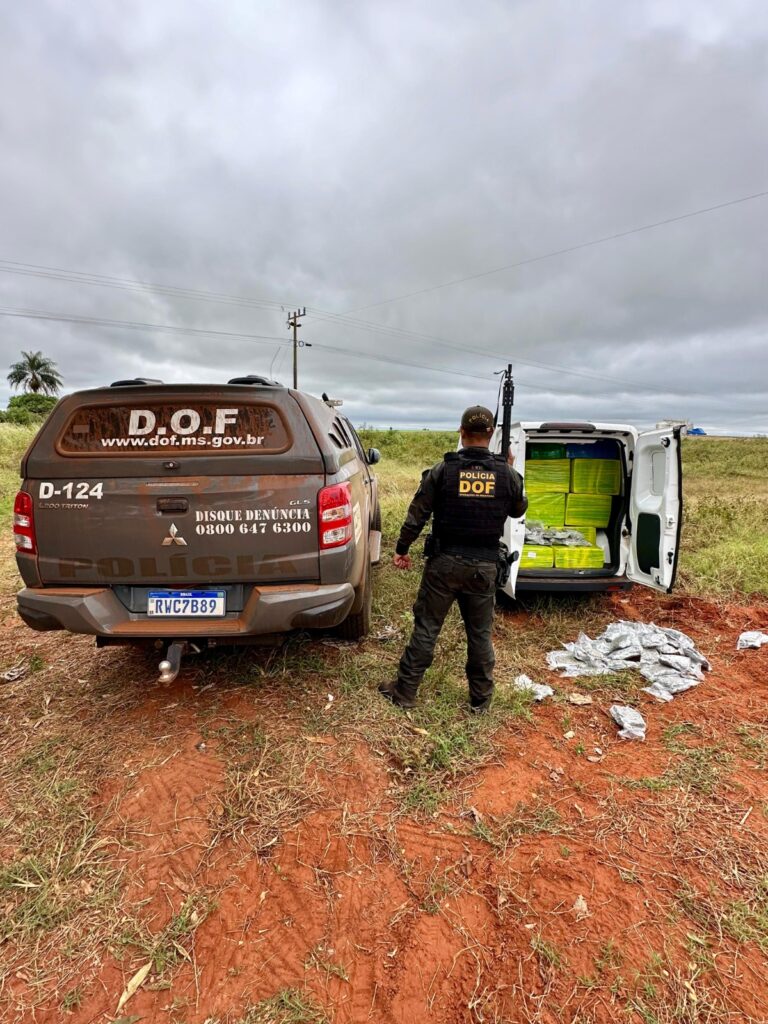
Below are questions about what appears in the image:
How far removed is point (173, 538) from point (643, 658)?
3.49 metres

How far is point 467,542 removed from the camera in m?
2.95

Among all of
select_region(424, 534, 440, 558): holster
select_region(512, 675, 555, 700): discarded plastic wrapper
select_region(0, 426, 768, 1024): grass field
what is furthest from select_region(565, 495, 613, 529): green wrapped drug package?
select_region(424, 534, 440, 558): holster

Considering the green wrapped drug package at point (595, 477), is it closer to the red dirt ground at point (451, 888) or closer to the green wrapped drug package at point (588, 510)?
the green wrapped drug package at point (588, 510)

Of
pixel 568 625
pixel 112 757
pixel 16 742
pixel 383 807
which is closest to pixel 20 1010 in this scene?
pixel 112 757

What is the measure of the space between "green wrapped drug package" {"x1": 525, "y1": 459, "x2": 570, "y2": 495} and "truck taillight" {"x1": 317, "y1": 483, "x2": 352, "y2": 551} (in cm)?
329

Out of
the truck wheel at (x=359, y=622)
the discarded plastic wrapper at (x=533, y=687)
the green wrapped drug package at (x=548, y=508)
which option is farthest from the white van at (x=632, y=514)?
the truck wheel at (x=359, y=622)

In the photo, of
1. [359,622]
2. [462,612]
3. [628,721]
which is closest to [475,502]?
[462,612]

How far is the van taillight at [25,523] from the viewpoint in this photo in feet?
8.84

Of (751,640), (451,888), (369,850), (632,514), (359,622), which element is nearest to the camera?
(451,888)

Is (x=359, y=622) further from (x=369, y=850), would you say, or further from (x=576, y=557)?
(x=576, y=557)

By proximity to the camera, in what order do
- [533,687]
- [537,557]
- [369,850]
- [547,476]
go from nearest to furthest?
[369,850], [533,687], [537,557], [547,476]

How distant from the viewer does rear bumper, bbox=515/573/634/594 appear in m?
4.55

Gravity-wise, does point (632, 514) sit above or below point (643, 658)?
above

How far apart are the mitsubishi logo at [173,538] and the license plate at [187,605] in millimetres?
291
